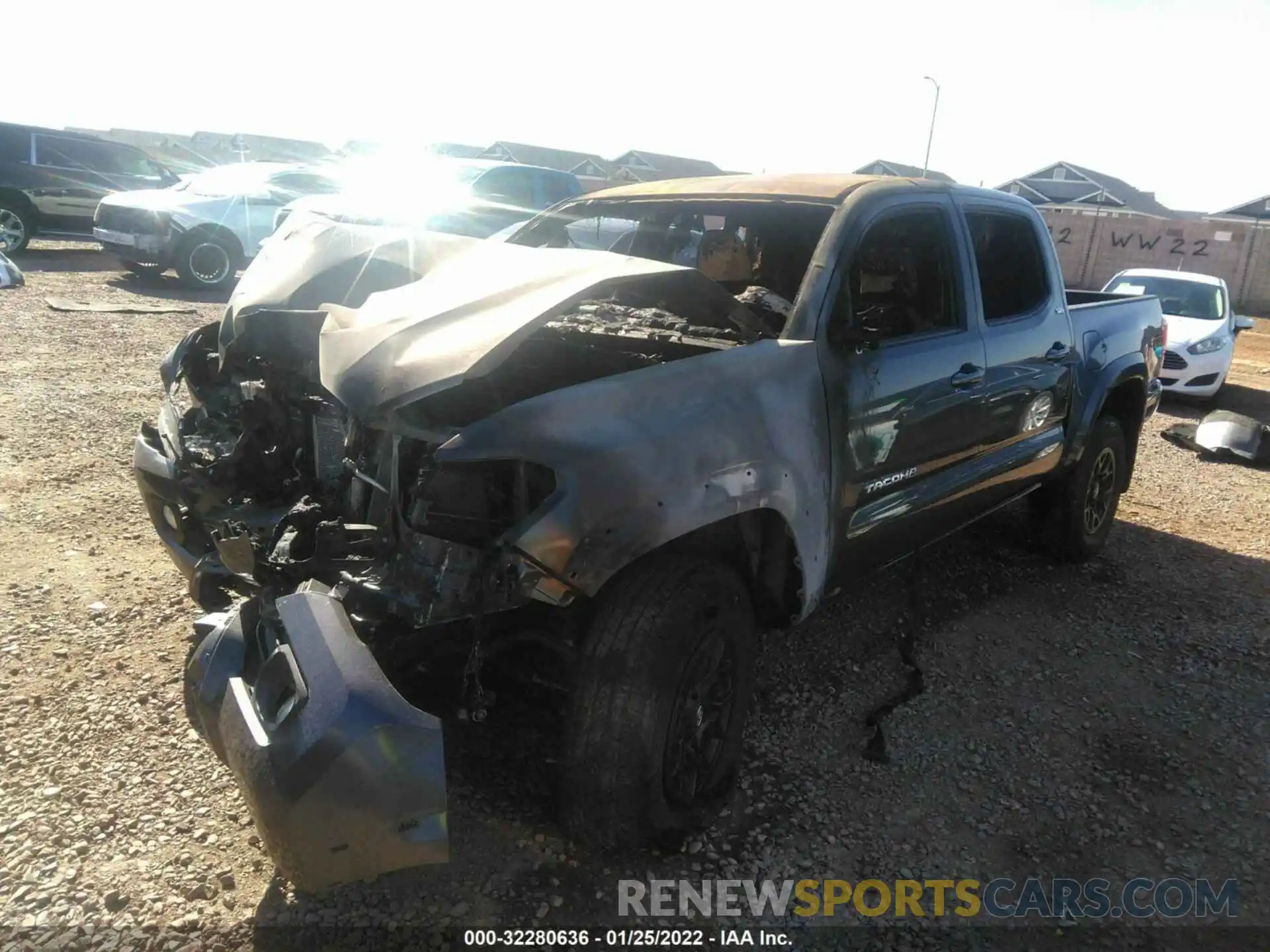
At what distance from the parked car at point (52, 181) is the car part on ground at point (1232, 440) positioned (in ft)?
49.4

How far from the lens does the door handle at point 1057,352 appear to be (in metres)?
4.02

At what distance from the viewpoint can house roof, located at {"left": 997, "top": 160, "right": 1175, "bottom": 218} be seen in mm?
37312

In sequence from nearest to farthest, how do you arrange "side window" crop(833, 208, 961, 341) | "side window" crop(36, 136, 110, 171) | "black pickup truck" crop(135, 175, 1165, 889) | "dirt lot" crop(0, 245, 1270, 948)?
"black pickup truck" crop(135, 175, 1165, 889) < "dirt lot" crop(0, 245, 1270, 948) < "side window" crop(833, 208, 961, 341) < "side window" crop(36, 136, 110, 171)

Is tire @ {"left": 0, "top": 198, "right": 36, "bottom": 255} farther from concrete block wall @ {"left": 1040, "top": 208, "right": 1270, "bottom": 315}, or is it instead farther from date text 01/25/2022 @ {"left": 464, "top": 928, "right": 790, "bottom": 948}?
concrete block wall @ {"left": 1040, "top": 208, "right": 1270, "bottom": 315}

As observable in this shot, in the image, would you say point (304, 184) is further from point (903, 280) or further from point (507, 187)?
point (903, 280)

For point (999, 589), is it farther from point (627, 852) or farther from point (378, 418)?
point (378, 418)

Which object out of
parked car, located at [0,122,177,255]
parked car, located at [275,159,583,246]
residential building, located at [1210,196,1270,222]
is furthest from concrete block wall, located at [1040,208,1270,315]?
parked car, located at [0,122,177,255]

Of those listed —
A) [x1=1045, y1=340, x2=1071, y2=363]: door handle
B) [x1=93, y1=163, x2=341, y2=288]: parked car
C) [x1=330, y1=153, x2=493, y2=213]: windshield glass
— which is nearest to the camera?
[x1=1045, y1=340, x2=1071, y2=363]: door handle

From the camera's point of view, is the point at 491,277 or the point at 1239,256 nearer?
the point at 491,277

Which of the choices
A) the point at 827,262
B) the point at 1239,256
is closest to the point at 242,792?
the point at 827,262

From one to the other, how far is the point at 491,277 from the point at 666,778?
1565mm

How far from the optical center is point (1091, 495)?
4840mm

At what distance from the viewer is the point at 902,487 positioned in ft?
10.6

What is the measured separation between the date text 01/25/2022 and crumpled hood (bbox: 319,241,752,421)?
1.33 metres
